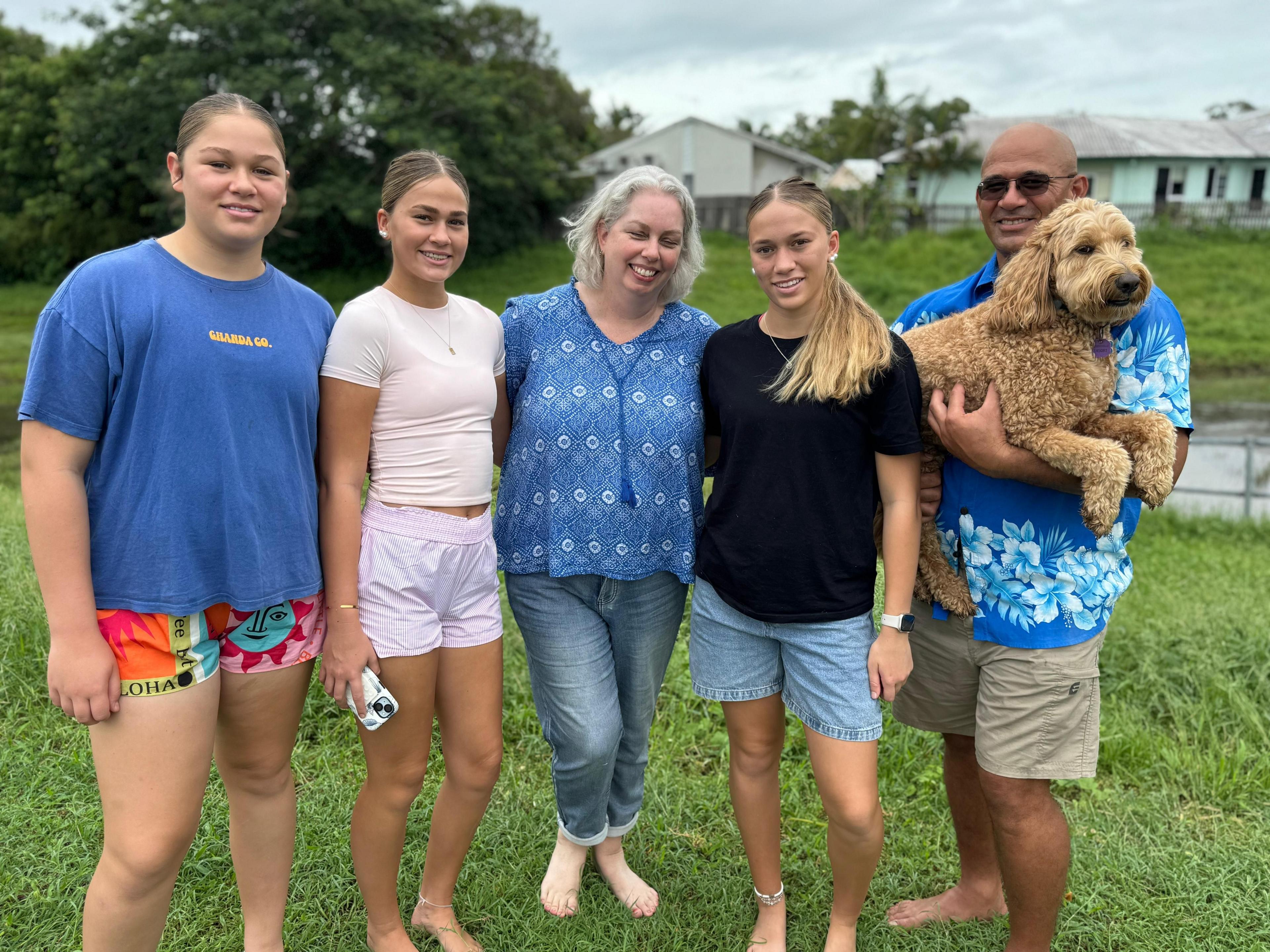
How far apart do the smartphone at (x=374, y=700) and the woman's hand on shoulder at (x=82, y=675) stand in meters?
0.62

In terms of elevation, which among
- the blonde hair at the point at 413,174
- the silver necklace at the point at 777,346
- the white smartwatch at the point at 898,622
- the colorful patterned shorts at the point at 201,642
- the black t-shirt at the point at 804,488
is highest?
the blonde hair at the point at 413,174

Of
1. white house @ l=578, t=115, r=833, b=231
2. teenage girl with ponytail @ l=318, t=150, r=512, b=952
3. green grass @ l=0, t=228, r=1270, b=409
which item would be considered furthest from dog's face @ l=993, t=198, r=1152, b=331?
white house @ l=578, t=115, r=833, b=231

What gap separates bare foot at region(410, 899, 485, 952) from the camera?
292 centimetres

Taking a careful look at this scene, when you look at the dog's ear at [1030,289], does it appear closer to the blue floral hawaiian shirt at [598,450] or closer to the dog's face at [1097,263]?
the dog's face at [1097,263]

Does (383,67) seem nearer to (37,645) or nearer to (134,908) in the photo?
(37,645)

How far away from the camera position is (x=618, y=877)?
330cm

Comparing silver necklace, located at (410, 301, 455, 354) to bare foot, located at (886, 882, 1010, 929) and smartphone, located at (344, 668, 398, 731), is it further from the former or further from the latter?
bare foot, located at (886, 882, 1010, 929)

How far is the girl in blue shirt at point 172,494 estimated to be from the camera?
6.93ft

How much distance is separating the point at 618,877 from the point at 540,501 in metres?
1.41

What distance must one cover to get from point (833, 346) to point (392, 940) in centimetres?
223

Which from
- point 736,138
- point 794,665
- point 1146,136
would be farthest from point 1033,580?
point 1146,136

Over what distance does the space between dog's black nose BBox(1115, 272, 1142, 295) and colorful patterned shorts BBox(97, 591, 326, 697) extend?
2333 mm

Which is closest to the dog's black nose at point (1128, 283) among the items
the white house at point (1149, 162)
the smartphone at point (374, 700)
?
the smartphone at point (374, 700)

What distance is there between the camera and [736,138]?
3516 cm
